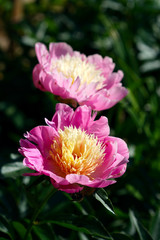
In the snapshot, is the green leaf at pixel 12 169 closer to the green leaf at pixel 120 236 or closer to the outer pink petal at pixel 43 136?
the outer pink petal at pixel 43 136

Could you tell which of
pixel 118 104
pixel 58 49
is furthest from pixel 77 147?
pixel 118 104

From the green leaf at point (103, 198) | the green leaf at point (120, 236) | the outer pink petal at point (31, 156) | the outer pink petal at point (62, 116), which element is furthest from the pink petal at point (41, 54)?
the green leaf at point (120, 236)

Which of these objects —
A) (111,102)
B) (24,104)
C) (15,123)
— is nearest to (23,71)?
(24,104)

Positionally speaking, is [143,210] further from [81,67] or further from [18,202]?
[81,67]

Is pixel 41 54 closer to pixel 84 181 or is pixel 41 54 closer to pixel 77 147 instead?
pixel 77 147

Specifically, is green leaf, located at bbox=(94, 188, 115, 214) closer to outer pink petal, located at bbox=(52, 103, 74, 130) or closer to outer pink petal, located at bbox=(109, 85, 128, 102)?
outer pink petal, located at bbox=(52, 103, 74, 130)

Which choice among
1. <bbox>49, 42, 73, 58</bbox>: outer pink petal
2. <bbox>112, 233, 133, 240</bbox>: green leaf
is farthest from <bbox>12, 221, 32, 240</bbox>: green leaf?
<bbox>49, 42, 73, 58</bbox>: outer pink petal

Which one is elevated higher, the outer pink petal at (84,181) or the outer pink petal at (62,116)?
the outer pink petal at (62,116)
